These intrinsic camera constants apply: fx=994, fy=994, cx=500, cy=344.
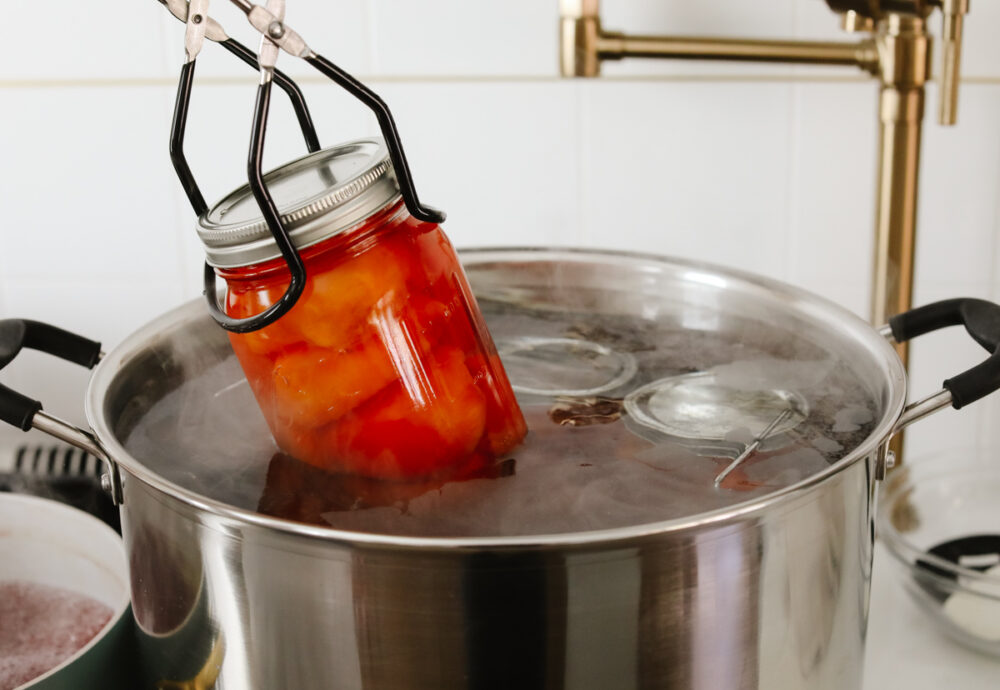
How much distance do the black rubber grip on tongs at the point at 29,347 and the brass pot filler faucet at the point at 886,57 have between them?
1.08ft

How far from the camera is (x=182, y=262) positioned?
771 mm

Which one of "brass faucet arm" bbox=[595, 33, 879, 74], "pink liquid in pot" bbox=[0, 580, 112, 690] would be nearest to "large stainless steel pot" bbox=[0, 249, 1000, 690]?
"pink liquid in pot" bbox=[0, 580, 112, 690]

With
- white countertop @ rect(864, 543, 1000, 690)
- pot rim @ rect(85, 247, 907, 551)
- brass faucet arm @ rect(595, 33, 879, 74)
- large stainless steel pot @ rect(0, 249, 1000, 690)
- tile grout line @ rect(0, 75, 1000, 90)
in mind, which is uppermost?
brass faucet arm @ rect(595, 33, 879, 74)

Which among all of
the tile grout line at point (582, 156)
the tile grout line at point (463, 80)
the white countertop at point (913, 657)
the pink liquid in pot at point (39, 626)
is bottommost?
the white countertop at point (913, 657)

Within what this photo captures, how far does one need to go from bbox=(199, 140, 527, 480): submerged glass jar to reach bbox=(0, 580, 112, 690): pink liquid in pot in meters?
0.22

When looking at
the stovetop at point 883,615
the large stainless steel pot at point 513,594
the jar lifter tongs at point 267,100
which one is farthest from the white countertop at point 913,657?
the jar lifter tongs at point 267,100

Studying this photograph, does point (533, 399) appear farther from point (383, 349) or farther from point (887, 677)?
point (887, 677)

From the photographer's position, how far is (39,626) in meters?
0.57

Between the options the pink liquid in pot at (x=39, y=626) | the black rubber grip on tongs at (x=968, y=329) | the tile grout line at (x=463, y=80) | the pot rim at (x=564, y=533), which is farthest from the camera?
the tile grout line at (x=463, y=80)

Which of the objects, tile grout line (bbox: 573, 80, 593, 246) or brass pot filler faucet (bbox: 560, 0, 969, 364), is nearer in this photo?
brass pot filler faucet (bbox: 560, 0, 969, 364)

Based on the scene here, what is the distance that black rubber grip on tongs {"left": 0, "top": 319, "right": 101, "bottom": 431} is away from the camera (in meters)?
0.40

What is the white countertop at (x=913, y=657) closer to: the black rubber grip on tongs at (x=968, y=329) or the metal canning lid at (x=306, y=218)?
the black rubber grip on tongs at (x=968, y=329)

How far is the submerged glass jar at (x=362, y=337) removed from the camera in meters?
0.38

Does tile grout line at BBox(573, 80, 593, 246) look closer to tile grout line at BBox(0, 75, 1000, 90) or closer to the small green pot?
tile grout line at BBox(0, 75, 1000, 90)
